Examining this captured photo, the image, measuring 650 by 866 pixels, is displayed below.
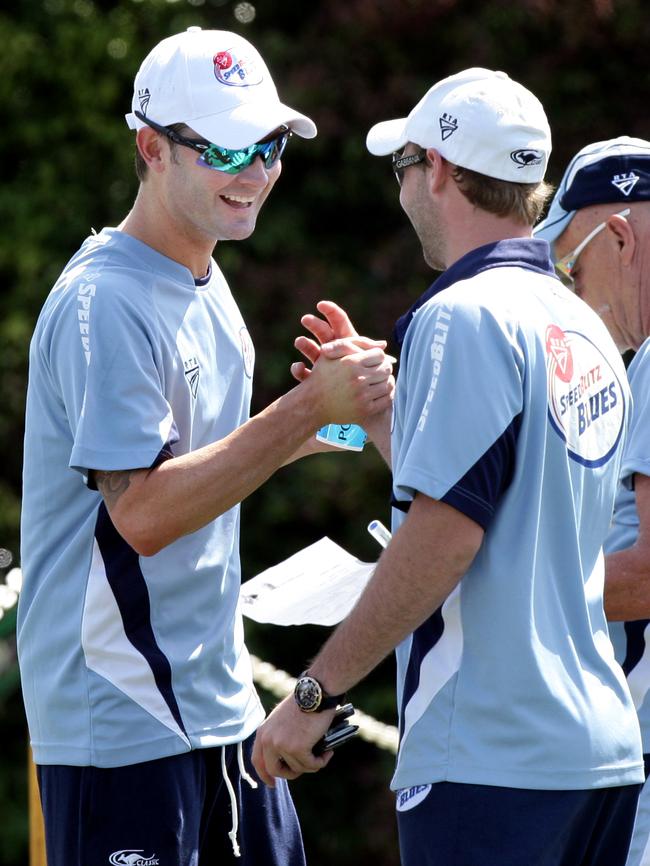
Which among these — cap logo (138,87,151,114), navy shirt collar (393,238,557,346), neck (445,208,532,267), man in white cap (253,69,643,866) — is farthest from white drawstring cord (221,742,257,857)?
cap logo (138,87,151,114)

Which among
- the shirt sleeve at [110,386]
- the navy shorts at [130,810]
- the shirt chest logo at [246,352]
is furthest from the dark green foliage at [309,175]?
the shirt sleeve at [110,386]

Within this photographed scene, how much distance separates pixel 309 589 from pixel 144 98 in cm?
116

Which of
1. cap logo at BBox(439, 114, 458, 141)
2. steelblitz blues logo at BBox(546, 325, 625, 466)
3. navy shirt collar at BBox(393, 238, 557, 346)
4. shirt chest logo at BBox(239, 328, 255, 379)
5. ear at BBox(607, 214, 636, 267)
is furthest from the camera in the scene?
ear at BBox(607, 214, 636, 267)

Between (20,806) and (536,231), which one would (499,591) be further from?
(20,806)

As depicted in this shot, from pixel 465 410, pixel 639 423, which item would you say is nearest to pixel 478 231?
pixel 465 410

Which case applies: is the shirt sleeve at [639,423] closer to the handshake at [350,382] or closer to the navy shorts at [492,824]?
the handshake at [350,382]

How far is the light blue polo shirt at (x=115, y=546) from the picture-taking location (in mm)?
2777

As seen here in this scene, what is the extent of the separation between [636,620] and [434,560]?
86 centimetres

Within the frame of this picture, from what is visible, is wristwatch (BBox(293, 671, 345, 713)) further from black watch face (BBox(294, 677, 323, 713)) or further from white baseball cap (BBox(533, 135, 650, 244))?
white baseball cap (BBox(533, 135, 650, 244))

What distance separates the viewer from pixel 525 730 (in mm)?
2441

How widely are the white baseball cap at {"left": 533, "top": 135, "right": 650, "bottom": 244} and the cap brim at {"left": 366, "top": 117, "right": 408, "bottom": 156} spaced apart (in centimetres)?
59

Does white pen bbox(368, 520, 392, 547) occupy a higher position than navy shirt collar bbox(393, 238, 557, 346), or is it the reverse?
navy shirt collar bbox(393, 238, 557, 346)

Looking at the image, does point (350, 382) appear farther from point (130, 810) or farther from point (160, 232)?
point (130, 810)

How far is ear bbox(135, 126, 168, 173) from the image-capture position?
307 cm
